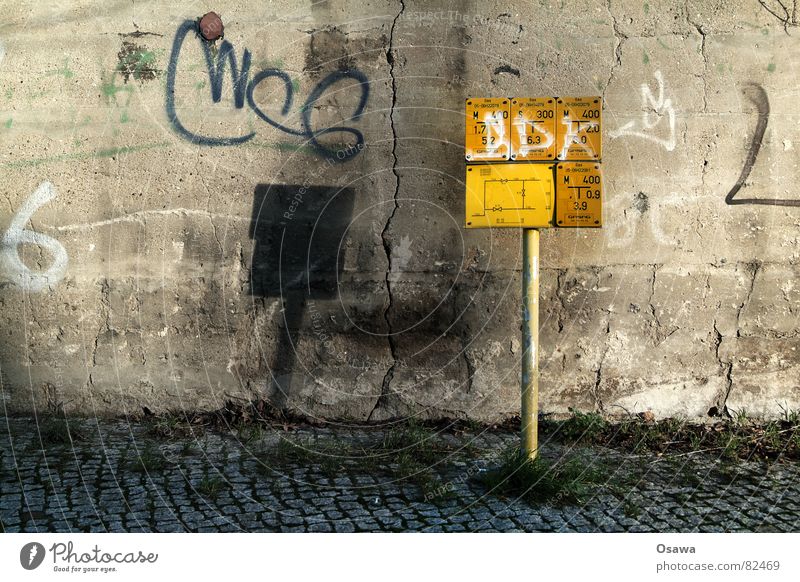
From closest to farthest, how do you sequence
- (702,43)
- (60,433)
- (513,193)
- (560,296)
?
(513,193)
(60,433)
(702,43)
(560,296)

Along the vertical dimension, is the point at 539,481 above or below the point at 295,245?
below

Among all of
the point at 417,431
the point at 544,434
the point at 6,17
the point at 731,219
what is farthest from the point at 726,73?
the point at 6,17

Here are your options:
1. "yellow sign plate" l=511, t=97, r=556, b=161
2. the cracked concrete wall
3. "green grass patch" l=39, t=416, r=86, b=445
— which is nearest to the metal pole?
"yellow sign plate" l=511, t=97, r=556, b=161

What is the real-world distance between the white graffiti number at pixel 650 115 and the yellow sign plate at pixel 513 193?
1.37 m

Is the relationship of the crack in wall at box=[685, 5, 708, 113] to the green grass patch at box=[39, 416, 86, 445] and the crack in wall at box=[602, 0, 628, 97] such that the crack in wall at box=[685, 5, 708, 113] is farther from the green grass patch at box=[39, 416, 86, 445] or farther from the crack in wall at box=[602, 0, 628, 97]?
the green grass patch at box=[39, 416, 86, 445]

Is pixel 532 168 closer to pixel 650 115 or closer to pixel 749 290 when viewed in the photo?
pixel 650 115

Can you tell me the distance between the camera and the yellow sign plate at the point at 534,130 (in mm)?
4066

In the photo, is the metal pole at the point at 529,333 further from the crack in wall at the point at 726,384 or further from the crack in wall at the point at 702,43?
the crack in wall at the point at 702,43

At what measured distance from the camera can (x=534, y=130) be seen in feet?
13.4

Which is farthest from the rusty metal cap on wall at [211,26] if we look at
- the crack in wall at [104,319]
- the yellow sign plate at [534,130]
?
the yellow sign plate at [534,130]

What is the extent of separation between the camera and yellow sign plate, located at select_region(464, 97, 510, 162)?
4.07 metres

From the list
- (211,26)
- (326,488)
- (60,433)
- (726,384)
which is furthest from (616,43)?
(60,433)

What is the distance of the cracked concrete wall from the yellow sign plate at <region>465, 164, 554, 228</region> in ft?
3.89

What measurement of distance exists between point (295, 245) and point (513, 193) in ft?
5.71
